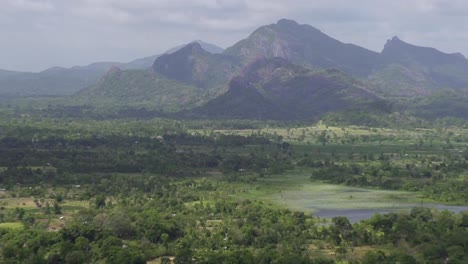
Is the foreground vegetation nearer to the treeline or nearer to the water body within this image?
the treeline

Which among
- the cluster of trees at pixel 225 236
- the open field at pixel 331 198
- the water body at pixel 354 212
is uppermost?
the cluster of trees at pixel 225 236

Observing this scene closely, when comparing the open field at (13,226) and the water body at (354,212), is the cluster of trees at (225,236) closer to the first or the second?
the open field at (13,226)

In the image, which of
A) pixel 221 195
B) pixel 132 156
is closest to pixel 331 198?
pixel 221 195

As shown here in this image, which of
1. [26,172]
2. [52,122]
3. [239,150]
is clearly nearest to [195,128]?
[52,122]

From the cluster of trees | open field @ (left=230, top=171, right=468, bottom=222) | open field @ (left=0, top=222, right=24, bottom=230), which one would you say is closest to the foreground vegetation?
the cluster of trees

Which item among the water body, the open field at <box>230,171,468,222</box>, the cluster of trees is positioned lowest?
the open field at <box>230,171,468,222</box>

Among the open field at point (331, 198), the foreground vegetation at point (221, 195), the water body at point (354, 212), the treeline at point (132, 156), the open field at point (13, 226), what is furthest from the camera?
the treeline at point (132, 156)

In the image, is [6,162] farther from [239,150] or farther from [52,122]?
[52,122]

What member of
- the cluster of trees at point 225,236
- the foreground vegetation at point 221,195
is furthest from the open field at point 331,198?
the cluster of trees at point 225,236

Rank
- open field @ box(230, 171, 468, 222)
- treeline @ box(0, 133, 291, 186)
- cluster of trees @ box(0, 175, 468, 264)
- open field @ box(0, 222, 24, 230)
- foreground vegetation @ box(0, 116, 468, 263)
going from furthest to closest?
treeline @ box(0, 133, 291, 186), open field @ box(230, 171, 468, 222), open field @ box(0, 222, 24, 230), foreground vegetation @ box(0, 116, 468, 263), cluster of trees @ box(0, 175, 468, 264)
